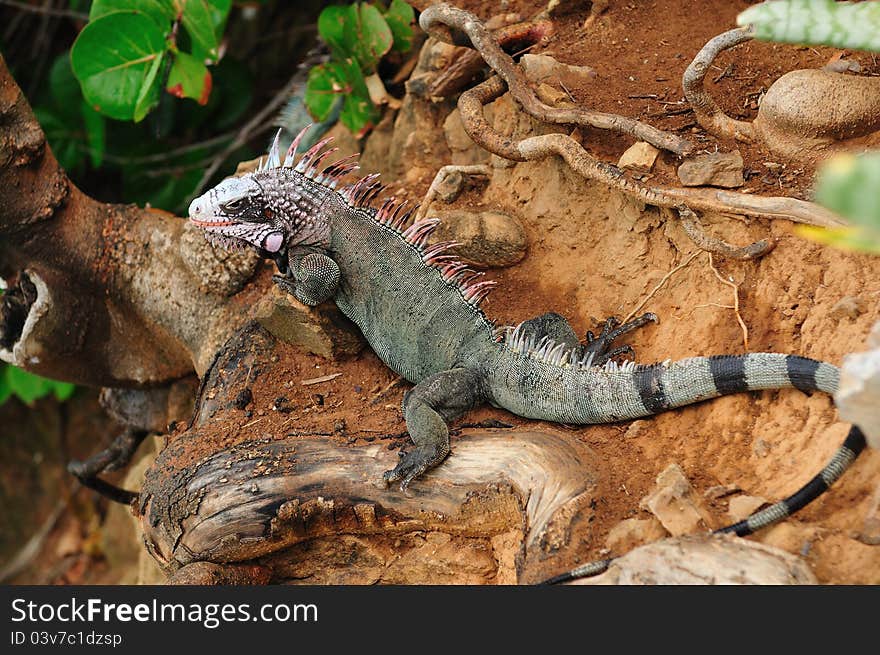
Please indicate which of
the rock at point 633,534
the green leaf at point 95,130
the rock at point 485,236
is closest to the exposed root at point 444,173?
the rock at point 485,236

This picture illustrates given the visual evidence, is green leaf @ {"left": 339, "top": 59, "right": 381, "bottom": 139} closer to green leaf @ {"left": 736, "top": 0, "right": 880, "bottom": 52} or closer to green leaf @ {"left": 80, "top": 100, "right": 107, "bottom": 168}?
green leaf @ {"left": 80, "top": 100, "right": 107, "bottom": 168}

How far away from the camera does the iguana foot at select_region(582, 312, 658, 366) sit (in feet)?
12.1

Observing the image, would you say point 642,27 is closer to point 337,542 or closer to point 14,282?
point 337,542

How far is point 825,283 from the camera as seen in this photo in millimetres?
3330

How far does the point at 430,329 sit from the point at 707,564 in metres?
1.67

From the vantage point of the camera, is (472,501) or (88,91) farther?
(88,91)

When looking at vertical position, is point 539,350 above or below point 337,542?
above

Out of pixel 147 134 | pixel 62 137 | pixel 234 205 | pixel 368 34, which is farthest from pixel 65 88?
pixel 234 205

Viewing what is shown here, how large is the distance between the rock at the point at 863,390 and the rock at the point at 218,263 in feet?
10.2

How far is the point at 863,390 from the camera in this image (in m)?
2.11

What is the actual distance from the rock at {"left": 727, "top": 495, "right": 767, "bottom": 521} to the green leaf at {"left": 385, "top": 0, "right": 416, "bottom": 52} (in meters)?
3.34

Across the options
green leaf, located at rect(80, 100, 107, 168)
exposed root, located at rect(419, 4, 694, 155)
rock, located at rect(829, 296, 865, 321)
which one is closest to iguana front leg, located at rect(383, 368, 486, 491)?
exposed root, located at rect(419, 4, 694, 155)
